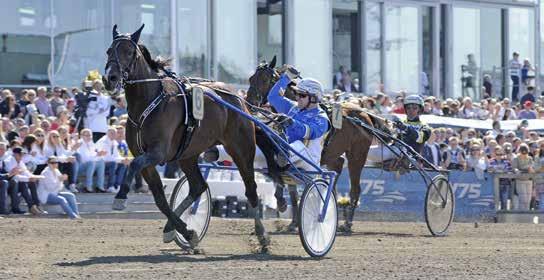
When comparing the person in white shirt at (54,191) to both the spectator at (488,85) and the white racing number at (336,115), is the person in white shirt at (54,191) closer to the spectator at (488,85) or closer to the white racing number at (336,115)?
the white racing number at (336,115)

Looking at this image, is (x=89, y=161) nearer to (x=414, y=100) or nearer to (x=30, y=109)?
(x=30, y=109)

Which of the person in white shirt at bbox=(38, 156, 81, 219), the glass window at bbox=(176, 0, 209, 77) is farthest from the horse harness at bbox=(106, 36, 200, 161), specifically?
the glass window at bbox=(176, 0, 209, 77)

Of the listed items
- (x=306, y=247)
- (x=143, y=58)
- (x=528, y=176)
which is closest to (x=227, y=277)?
(x=306, y=247)

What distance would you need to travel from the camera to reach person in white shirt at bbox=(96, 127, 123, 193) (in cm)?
1891

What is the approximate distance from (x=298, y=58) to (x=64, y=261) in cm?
1794

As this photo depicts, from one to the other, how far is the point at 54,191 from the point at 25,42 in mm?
5490

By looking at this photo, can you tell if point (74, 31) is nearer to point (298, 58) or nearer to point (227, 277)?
point (298, 58)

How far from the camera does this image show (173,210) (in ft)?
39.4

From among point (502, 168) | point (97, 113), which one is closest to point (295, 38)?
point (502, 168)

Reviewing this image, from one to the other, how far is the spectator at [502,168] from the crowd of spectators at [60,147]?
19.9 feet

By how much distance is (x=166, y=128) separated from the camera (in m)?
10.9

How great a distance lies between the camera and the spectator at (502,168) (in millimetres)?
20828

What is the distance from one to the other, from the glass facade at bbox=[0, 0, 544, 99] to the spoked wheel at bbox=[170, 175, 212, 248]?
1081cm

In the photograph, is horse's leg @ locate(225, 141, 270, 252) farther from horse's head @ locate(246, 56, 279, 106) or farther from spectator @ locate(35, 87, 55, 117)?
spectator @ locate(35, 87, 55, 117)
